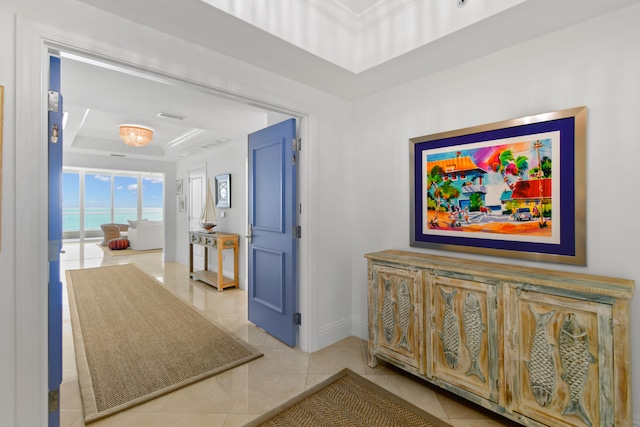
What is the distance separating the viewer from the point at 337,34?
2.24 meters

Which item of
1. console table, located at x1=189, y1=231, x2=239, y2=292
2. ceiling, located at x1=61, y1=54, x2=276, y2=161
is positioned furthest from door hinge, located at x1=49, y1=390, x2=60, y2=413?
console table, located at x1=189, y1=231, x2=239, y2=292

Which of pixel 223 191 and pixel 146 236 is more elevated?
pixel 223 191

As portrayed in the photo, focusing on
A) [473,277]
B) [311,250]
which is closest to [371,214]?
[311,250]

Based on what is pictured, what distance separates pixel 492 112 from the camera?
209 centimetres

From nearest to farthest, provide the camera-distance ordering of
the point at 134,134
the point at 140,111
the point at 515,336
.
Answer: the point at 515,336, the point at 140,111, the point at 134,134

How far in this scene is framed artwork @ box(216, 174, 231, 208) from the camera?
17.0 ft

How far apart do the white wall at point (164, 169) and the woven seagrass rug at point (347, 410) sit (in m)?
6.08

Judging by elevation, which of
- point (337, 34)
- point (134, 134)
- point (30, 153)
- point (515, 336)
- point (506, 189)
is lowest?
point (515, 336)

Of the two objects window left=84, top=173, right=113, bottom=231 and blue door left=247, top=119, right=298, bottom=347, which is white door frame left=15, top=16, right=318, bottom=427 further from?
window left=84, top=173, right=113, bottom=231

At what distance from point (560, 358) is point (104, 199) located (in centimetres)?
1295

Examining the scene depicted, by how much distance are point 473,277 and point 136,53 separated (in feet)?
7.77

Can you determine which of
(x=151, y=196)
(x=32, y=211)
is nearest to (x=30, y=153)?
(x=32, y=211)

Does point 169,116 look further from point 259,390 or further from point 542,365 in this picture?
point 542,365

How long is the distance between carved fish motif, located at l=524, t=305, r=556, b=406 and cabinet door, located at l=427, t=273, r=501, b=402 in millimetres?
176
